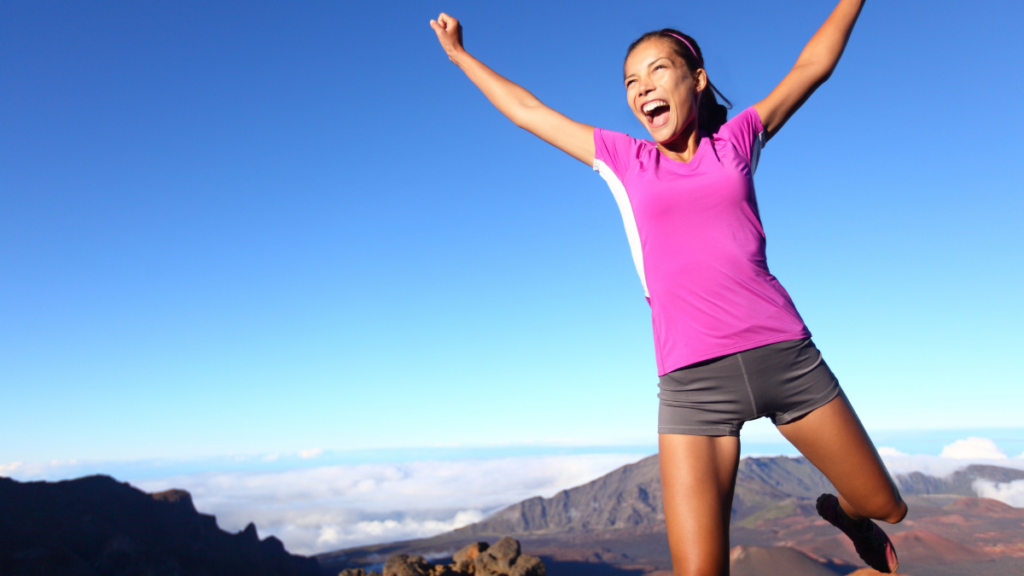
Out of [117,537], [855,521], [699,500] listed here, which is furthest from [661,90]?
[117,537]

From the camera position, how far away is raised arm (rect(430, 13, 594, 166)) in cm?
279

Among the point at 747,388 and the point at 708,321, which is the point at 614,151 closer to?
the point at 708,321

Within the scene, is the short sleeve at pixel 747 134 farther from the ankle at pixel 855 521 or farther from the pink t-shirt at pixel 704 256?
the ankle at pixel 855 521

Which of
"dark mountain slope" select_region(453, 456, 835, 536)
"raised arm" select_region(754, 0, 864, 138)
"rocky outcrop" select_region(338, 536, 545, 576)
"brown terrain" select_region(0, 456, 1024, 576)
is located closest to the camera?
"raised arm" select_region(754, 0, 864, 138)

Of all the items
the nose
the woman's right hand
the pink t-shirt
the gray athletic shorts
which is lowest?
the gray athletic shorts

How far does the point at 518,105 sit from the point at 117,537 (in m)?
56.3

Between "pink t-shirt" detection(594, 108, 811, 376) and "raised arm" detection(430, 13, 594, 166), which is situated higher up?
"raised arm" detection(430, 13, 594, 166)

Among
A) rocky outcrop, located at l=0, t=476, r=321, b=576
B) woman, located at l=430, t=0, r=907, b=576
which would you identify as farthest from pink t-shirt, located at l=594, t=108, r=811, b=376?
rocky outcrop, located at l=0, t=476, r=321, b=576

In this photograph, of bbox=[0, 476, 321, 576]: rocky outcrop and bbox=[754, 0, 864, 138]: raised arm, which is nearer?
bbox=[754, 0, 864, 138]: raised arm

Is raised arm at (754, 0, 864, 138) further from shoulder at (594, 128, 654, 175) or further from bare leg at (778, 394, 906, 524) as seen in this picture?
bare leg at (778, 394, 906, 524)

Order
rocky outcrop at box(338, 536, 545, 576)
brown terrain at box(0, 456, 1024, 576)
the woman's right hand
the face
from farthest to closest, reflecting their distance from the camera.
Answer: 1. brown terrain at box(0, 456, 1024, 576)
2. rocky outcrop at box(338, 536, 545, 576)
3. the woman's right hand
4. the face

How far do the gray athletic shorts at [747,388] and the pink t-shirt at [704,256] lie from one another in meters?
0.05

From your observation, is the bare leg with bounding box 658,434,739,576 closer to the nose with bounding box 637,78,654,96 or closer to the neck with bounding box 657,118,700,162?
the neck with bounding box 657,118,700,162

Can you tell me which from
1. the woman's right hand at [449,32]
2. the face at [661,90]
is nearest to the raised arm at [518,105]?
the woman's right hand at [449,32]
